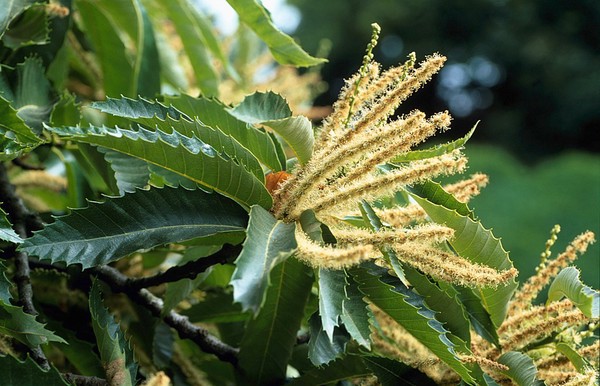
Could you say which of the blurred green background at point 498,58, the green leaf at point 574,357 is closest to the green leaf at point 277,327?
the green leaf at point 574,357

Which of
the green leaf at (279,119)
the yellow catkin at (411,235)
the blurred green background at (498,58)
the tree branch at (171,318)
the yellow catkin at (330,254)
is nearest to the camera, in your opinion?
the yellow catkin at (330,254)

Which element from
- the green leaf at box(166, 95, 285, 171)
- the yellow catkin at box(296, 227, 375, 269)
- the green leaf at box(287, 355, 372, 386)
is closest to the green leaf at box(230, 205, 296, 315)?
the yellow catkin at box(296, 227, 375, 269)

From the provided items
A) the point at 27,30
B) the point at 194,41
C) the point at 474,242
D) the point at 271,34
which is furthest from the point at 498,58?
the point at 474,242

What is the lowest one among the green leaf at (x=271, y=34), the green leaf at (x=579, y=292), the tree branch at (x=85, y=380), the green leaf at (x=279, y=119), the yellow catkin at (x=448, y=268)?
the tree branch at (x=85, y=380)

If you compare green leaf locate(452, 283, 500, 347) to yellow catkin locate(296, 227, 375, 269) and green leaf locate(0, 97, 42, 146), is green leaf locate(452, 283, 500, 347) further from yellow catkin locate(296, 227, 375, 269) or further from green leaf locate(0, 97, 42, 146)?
green leaf locate(0, 97, 42, 146)

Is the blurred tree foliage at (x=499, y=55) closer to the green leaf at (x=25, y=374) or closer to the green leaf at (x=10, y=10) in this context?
the green leaf at (x=10, y=10)

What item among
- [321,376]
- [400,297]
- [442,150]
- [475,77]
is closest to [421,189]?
[442,150]

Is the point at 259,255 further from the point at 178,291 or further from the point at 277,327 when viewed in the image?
the point at 178,291

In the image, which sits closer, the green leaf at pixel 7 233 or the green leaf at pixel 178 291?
the green leaf at pixel 7 233
